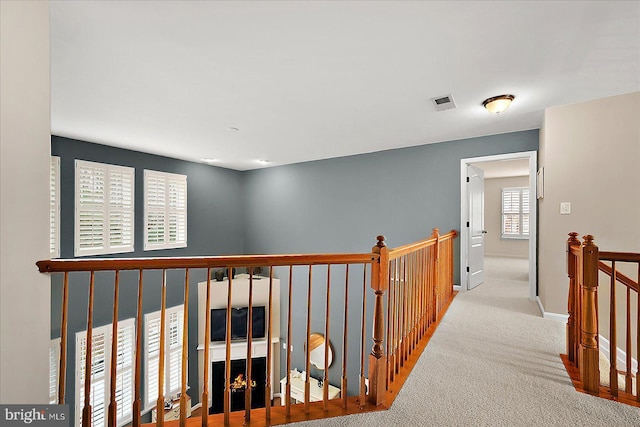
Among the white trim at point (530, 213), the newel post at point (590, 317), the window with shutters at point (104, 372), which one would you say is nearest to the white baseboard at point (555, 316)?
the white trim at point (530, 213)

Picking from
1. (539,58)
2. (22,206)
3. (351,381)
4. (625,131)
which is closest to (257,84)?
(22,206)

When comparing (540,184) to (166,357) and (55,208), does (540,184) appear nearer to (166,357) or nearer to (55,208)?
(55,208)

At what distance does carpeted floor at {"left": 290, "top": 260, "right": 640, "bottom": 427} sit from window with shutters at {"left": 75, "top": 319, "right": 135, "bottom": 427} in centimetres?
453

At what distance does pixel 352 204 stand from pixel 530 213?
2833 millimetres

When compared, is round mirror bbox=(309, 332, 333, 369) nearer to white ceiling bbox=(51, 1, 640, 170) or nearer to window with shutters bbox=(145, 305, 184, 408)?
window with shutters bbox=(145, 305, 184, 408)

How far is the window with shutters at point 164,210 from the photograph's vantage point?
217 inches

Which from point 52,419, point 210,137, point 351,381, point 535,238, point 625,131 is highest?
point 210,137

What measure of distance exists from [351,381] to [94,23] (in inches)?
244

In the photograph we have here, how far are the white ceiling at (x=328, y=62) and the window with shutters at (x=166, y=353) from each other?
11.5ft

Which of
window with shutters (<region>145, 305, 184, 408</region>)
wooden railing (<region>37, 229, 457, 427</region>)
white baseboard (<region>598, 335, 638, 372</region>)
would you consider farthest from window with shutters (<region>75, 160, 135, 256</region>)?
white baseboard (<region>598, 335, 638, 372</region>)

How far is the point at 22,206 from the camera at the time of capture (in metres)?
1.37

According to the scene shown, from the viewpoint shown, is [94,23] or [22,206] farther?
[94,23]

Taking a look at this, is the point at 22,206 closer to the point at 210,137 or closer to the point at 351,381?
the point at 210,137

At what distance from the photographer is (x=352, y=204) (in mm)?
5840
